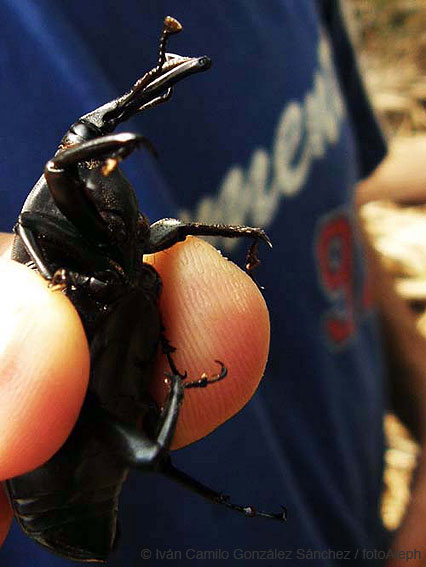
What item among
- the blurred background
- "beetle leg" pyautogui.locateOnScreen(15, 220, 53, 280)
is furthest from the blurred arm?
"beetle leg" pyautogui.locateOnScreen(15, 220, 53, 280)

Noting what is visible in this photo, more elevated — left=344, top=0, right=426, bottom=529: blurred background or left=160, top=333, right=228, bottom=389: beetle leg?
left=160, top=333, right=228, bottom=389: beetle leg

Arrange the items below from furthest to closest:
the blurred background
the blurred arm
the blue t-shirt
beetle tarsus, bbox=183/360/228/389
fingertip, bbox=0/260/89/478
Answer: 1. the blurred background
2. the blurred arm
3. the blue t-shirt
4. beetle tarsus, bbox=183/360/228/389
5. fingertip, bbox=0/260/89/478

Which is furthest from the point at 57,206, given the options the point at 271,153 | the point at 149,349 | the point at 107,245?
the point at 271,153

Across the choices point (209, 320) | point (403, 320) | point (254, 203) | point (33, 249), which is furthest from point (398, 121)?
point (33, 249)

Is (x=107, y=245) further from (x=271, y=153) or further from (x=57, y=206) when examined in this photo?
(x=271, y=153)

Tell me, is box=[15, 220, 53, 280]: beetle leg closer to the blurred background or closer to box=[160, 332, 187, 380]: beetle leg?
box=[160, 332, 187, 380]: beetle leg

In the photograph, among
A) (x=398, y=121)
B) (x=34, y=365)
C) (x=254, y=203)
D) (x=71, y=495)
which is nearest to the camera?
(x=34, y=365)

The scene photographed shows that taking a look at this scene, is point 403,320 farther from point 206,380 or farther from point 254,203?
point 206,380
